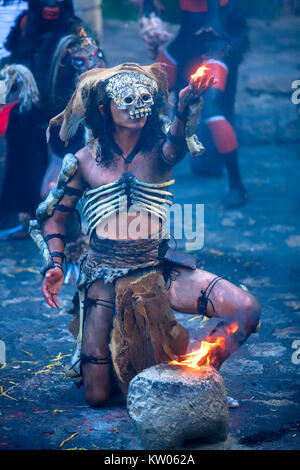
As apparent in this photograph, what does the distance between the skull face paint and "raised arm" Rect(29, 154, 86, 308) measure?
463mm

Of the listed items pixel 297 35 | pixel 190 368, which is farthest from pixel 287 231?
pixel 297 35

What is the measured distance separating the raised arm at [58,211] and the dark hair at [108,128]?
0.61 ft

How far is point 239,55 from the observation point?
25.5 ft

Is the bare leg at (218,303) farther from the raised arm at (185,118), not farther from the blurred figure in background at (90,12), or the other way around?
the blurred figure in background at (90,12)

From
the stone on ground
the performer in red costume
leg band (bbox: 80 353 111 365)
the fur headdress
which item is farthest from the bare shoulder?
the performer in red costume

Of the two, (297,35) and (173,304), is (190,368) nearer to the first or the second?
(173,304)

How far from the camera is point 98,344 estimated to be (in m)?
3.85

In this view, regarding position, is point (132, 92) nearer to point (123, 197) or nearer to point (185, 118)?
point (185, 118)

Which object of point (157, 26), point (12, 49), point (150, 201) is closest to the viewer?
point (150, 201)

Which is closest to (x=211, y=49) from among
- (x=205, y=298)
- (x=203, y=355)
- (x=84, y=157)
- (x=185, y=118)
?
(x=84, y=157)

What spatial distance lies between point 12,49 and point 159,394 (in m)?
4.62

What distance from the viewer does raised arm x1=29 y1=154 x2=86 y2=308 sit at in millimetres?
3961

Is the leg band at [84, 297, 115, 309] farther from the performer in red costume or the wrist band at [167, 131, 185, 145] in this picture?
the performer in red costume

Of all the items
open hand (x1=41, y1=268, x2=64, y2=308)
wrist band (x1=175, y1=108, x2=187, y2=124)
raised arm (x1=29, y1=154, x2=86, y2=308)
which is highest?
wrist band (x1=175, y1=108, x2=187, y2=124)
